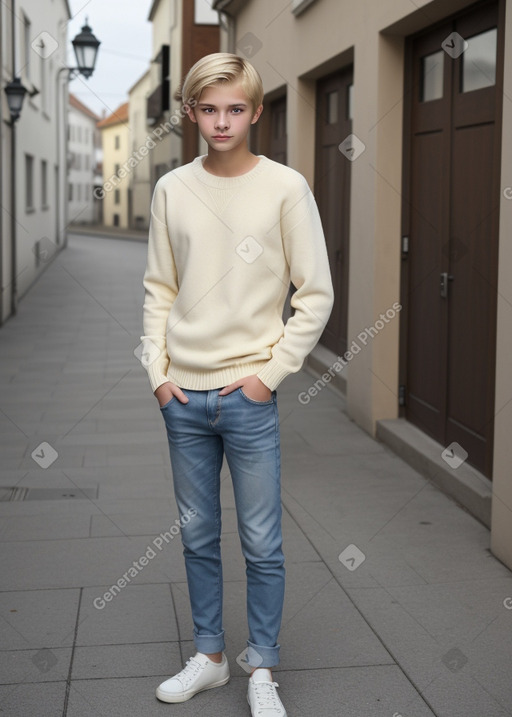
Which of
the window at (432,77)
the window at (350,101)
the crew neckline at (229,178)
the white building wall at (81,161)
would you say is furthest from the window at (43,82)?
the white building wall at (81,161)

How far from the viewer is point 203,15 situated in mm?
24266

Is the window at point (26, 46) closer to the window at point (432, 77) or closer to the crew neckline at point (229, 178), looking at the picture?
the window at point (432, 77)

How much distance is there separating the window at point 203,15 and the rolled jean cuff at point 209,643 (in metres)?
21.8

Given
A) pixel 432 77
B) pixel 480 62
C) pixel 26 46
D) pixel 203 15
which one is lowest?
pixel 480 62

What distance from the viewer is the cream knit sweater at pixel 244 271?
3.03m

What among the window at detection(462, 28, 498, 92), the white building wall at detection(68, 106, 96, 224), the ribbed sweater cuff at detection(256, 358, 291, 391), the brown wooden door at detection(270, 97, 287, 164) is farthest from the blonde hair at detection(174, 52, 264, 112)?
the white building wall at detection(68, 106, 96, 224)

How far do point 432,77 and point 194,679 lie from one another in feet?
14.6

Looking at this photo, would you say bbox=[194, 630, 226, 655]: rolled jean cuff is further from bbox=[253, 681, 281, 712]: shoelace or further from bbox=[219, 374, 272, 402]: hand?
bbox=[219, 374, 272, 402]: hand

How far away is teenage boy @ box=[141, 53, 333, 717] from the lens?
3.02 metres

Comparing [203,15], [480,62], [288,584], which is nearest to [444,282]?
[480,62]

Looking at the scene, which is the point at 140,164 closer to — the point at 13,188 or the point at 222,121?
the point at 13,188

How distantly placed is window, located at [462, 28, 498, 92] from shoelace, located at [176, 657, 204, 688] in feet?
11.3

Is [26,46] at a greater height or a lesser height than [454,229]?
greater

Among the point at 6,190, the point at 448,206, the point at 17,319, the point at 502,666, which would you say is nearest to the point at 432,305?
the point at 448,206
